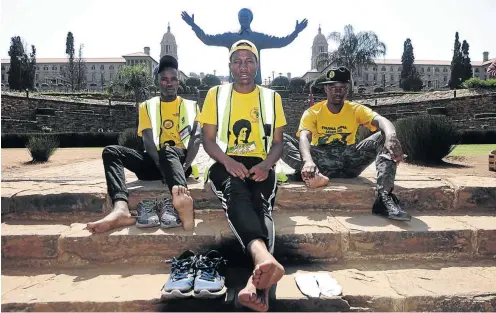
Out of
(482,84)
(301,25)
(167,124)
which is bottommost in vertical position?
(167,124)

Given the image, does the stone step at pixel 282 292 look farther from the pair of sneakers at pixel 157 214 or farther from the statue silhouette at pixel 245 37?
the statue silhouette at pixel 245 37

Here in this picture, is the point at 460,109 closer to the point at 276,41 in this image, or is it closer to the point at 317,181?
the point at 276,41

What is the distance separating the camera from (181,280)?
188cm

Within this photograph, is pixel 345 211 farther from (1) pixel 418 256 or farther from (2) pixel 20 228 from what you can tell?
(2) pixel 20 228

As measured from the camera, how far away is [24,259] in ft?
7.60

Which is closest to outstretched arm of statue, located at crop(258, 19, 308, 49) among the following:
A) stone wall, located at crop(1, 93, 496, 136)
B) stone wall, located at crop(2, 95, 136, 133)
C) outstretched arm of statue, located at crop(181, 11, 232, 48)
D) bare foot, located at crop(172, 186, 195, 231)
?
outstretched arm of statue, located at crop(181, 11, 232, 48)

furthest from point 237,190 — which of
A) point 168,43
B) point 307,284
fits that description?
point 168,43

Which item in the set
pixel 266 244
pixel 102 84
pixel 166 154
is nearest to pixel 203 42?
pixel 166 154

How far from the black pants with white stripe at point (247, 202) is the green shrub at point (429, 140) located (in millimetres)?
6269

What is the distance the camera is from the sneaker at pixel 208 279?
1817 mm

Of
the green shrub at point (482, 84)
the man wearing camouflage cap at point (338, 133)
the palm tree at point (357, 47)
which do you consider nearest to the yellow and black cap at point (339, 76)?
the man wearing camouflage cap at point (338, 133)

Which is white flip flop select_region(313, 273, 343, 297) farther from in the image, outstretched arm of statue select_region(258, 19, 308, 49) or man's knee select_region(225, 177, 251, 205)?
outstretched arm of statue select_region(258, 19, 308, 49)

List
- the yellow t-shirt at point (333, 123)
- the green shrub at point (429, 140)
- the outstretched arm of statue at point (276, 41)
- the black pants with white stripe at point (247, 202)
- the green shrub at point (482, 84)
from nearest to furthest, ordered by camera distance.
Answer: the black pants with white stripe at point (247, 202), the yellow t-shirt at point (333, 123), the outstretched arm of statue at point (276, 41), the green shrub at point (429, 140), the green shrub at point (482, 84)

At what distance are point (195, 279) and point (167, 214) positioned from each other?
692 millimetres
